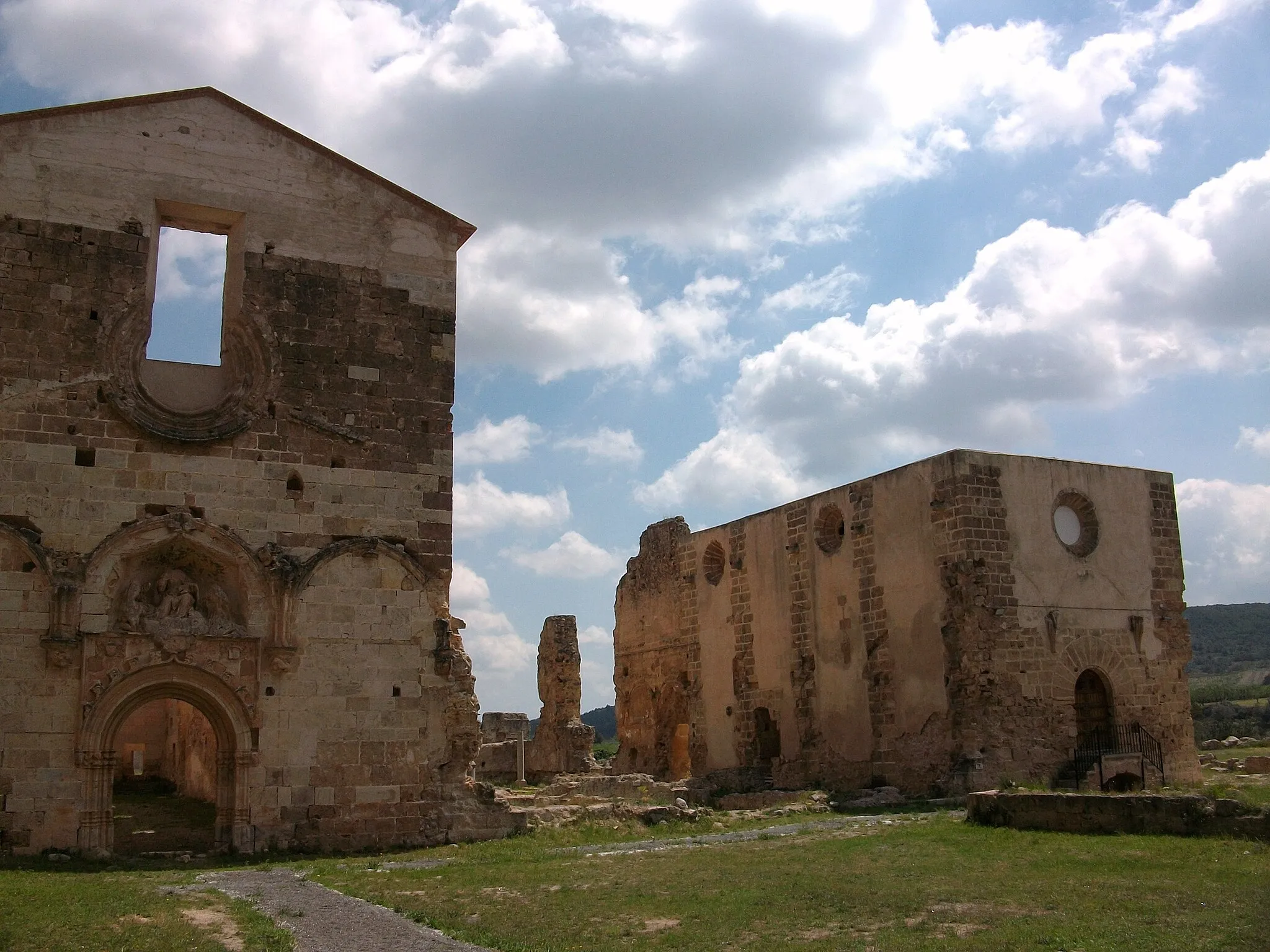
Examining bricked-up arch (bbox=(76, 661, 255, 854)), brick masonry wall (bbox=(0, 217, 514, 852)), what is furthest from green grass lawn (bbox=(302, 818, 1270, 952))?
brick masonry wall (bbox=(0, 217, 514, 852))

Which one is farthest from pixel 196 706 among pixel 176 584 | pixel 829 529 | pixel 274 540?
pixel 829 529

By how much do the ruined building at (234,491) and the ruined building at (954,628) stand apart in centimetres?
794

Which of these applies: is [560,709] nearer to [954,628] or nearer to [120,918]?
[954,628]

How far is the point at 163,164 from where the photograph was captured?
50.3ft

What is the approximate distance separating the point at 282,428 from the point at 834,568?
439 inches

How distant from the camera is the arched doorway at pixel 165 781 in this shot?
15414mm

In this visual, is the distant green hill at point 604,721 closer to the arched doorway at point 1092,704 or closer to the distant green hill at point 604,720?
the distant green hill at point 604,720

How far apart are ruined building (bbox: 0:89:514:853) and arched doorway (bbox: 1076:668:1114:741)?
10.6m

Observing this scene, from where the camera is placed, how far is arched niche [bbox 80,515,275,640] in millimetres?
13977

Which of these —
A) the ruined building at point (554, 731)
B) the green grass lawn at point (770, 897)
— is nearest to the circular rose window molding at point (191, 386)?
the green grass lawn at point (770, 897)

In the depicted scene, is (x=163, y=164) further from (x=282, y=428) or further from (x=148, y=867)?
(x=148, y=867)

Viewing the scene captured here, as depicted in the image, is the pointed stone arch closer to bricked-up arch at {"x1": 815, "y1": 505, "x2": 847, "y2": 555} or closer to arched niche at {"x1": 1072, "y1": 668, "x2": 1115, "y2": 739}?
arched niche at {"x1": 1072, "y1": 668, "x2": 1115, "y2": 739}

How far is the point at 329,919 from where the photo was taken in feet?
30.6

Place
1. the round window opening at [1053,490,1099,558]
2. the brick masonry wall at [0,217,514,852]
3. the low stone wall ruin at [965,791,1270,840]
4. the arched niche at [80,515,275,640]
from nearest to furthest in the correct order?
the low stone wall ruin at [965,791,1270,840]
the brick masonry wall at [0,217,514,852]
the arched niche at [80,515,275,640]
the round window opening at [1053,490,1099,558]
